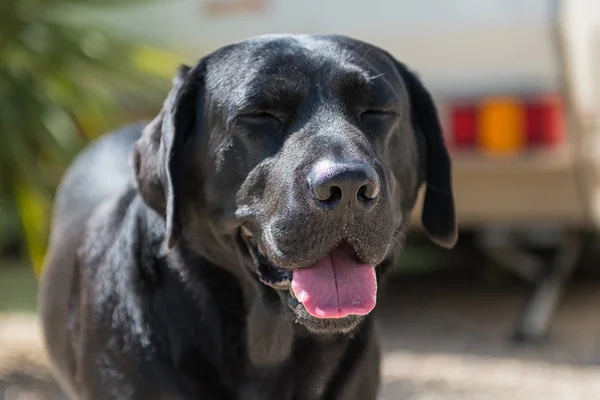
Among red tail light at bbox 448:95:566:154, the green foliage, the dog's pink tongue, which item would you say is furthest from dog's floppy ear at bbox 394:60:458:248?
the green foliage

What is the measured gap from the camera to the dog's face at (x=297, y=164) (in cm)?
252

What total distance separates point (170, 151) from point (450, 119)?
2964 millimetres

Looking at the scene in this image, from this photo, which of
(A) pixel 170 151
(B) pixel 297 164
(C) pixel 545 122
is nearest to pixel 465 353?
(C) pixel 545 122

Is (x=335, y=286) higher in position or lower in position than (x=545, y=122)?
higher

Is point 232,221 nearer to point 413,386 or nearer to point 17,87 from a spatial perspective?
point 413,386

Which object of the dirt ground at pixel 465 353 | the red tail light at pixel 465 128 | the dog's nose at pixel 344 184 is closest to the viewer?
the dog's nose at pixel 344 184

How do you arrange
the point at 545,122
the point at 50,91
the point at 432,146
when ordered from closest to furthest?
the point at 432,146 < the point at 545,122 < the point at 50,91

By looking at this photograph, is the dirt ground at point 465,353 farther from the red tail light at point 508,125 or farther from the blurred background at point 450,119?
the red tail light at point 508,125

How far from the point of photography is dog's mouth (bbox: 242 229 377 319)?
2.61 m

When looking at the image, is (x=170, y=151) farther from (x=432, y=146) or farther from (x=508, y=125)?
(x=508, y=125)

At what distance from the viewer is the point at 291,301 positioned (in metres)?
2.70

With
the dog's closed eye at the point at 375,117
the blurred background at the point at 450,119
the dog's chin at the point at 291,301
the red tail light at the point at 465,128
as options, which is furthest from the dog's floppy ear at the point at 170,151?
the red tail light at the point at 465,128

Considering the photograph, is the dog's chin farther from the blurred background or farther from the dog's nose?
the blurred background

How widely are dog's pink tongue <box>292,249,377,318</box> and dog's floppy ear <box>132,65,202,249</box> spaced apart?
18.5 inches
